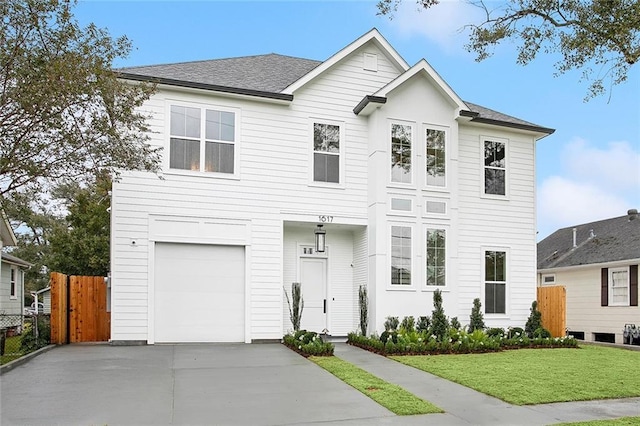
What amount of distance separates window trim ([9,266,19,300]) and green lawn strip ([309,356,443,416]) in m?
19.2

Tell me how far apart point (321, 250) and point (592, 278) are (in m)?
13.4

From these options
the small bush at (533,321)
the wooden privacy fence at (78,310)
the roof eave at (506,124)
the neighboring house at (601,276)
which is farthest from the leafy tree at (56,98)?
the neighboring house at (601,276)

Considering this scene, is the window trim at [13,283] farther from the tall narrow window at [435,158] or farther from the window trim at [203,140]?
the tall narrow window at [435,158]

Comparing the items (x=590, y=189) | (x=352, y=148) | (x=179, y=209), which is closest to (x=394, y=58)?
(x=352, y=148)

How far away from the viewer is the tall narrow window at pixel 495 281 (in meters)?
15.5

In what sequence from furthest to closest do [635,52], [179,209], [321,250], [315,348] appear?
[321,250] → [179,209] → [315,348] → [635,52]

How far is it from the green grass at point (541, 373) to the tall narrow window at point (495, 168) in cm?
507

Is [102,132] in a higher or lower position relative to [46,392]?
higher

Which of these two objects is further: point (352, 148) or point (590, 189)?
point (590, 189)

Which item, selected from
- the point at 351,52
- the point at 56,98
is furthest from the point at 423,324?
the point at 56,98

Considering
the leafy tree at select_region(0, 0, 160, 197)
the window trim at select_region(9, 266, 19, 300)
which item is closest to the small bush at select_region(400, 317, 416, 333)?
the leafy tree at select_region(0, 0, 160, 197)

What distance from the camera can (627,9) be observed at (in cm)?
688

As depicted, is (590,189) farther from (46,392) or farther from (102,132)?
(46,392)

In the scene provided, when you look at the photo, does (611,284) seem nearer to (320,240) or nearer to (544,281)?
(544,281)
